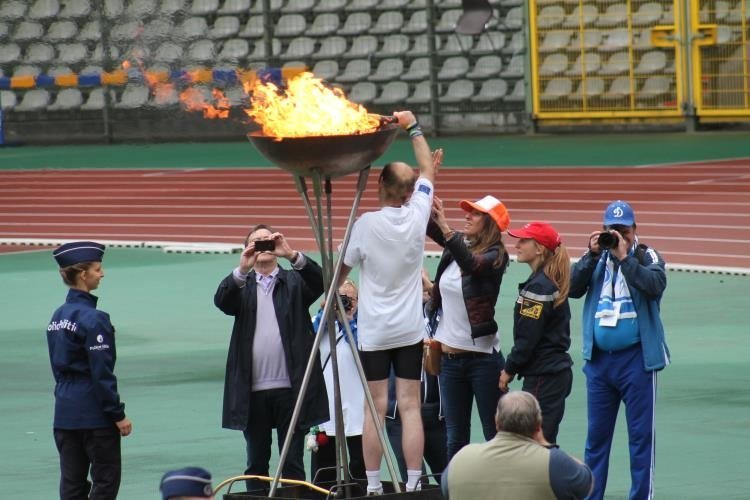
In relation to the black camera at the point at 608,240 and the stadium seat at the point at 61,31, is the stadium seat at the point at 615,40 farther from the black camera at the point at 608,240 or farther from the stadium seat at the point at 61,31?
the black camera at the point at 608,240

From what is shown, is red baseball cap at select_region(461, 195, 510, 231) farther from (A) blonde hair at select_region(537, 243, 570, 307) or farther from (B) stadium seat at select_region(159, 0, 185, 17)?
(B) stadium seat at select_region(159, 0, 185, 17)

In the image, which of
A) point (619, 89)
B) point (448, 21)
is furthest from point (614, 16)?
point (448, 21)

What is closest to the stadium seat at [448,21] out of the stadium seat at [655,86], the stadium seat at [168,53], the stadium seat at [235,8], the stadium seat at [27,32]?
the stadium seat at [235,8]

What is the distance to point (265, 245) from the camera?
8195 mm

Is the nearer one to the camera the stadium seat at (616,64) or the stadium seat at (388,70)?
the stadium seat at (616,64)

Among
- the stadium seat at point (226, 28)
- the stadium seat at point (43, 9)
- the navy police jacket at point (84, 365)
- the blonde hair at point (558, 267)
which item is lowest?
the navy police jacket at point (84, 365)

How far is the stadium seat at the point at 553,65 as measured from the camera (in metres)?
33.8

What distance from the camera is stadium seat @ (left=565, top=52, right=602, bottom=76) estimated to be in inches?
1304

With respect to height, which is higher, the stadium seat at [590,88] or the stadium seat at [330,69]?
the stadium seat at [330,69]

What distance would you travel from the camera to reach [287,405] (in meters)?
8.72

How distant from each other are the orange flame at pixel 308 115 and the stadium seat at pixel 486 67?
2770 cm

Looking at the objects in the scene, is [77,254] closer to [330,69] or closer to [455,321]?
[455,321]

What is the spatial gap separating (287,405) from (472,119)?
2734 cm

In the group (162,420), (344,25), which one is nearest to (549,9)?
(344,25)
